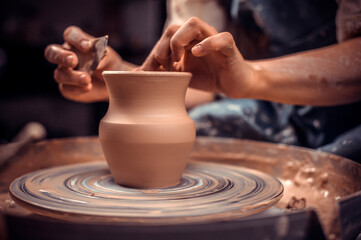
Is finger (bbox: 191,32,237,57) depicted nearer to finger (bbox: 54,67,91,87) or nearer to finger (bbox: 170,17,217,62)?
finger (bbox: 170,17,217,62)

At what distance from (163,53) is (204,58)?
0.52ft

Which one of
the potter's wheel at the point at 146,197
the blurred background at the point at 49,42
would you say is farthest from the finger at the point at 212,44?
the blurred background at the point at 49,42

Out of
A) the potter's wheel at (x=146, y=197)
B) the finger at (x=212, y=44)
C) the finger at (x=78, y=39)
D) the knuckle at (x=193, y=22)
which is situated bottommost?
the potter's wheel at (x=146, y=197)

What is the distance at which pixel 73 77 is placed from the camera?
99 centimetres

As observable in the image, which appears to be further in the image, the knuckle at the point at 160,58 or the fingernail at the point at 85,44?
the fingernail at the point at 85,44

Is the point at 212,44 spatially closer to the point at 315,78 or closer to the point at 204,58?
the point at 204,58

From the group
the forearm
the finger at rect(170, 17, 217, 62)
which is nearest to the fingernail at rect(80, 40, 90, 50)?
the finger at rect(170, 17, 217, 62)

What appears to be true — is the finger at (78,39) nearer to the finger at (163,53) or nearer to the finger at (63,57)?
the finger at (63,57)

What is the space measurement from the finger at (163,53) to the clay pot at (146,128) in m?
0.09

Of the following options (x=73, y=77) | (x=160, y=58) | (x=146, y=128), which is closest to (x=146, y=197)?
(x=146, y=128)

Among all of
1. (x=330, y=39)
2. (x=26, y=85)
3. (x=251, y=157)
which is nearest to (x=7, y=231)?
(x=251, y=157)

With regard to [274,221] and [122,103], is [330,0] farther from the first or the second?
[274,221]

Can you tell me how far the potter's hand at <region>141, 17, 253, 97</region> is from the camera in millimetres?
777

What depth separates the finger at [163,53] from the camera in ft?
2.74
